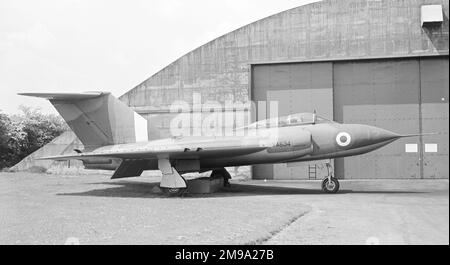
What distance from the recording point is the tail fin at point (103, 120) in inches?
728

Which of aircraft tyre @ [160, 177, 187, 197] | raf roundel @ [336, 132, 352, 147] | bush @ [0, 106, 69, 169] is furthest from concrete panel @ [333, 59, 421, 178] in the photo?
bush @ [0, 106, 69, 169]

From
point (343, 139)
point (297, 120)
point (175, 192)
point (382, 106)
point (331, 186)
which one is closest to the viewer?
point (343, 139)

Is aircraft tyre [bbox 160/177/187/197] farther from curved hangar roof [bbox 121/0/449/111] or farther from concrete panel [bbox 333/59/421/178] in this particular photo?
concrete panel [bbox 333/59/421/178]

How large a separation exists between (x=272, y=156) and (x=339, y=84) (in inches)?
413

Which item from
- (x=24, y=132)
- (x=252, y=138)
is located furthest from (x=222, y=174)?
(x=24, y=132)

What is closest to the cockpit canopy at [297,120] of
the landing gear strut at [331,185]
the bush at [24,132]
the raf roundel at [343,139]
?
the raf roundel at [343,139]

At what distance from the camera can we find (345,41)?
82.1ft

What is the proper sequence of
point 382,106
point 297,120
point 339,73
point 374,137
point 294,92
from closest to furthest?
point 374,137 < point 297,120 < point 382,106 < point 339,73 < point 294,92

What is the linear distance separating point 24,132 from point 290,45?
70.4ft

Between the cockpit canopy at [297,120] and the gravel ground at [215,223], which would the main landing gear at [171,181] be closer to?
the gravel ground at [215,223]

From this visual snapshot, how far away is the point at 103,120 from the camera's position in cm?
1861

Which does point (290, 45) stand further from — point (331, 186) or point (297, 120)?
point (331, 186)

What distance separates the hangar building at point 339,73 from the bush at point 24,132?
10.8 m
